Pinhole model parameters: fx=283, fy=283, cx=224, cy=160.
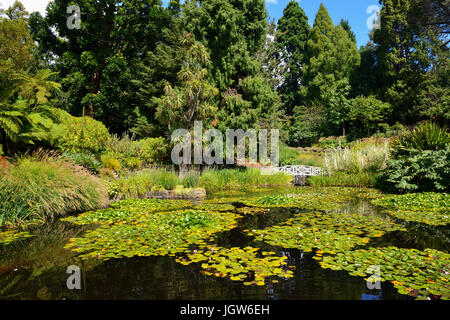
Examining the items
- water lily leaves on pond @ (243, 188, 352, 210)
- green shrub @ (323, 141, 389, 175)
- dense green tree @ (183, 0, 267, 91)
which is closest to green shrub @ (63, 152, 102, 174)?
water lily leaves on pond @ (243, 188, 352, 210)

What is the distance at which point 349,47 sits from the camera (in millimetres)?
27875

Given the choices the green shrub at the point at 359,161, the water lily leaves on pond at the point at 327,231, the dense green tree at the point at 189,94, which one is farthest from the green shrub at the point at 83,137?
the green shrub at the point at 359,161

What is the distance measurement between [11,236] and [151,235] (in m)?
2.28

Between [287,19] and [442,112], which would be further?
[287,19]

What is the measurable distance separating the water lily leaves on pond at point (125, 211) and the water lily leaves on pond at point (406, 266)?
4114 millimetres

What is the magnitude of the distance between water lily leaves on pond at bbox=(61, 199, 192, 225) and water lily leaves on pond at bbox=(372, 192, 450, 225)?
16.4 feet

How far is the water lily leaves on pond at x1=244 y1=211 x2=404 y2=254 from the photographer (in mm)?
4074

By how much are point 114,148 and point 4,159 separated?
507 centimetres

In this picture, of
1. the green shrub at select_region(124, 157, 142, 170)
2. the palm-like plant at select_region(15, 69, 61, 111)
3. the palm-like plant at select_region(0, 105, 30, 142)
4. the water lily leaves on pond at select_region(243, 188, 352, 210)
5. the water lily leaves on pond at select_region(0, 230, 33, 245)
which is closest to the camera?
the water lily leaves on pond at select_region(0, 230, 33, 245)

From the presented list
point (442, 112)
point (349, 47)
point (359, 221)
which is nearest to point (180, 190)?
point (359, 221)

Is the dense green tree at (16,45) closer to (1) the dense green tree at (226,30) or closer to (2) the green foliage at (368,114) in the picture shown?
(1) the dense green tree at (226,30)

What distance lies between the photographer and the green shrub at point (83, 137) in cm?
964

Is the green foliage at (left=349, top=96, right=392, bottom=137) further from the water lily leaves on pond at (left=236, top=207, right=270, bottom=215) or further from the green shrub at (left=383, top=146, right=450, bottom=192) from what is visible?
the water lily leaves on pond at (left=236, top=207, right=270, bottom=215)

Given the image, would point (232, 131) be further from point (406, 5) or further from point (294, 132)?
point (406, 5)
